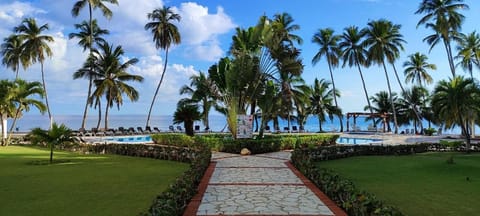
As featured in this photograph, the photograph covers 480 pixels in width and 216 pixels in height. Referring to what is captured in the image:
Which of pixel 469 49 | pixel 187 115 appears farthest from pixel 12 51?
pixel 469 49

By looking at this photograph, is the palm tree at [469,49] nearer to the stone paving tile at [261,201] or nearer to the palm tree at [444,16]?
the palm tree at [444,16]

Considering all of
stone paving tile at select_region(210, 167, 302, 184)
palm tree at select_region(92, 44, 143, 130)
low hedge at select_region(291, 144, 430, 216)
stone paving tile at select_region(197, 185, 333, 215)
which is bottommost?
stone paving tile at select_region(197, 185, 333, 215)

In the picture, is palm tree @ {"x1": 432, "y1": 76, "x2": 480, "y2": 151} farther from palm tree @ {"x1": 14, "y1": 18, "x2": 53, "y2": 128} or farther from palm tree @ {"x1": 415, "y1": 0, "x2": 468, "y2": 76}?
palm tree @ {"x1": 14, "y1": 18, "x2": 53, "y2": 128}

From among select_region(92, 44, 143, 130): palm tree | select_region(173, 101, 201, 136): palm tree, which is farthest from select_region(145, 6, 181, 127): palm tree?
select_region(173, 101, 201, 136): palm tree

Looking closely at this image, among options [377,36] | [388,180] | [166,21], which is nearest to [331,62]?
[377,36]

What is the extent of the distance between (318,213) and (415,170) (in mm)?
6843

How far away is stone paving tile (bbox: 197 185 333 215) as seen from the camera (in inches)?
243

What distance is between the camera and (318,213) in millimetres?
6078

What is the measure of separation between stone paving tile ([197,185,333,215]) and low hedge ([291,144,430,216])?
0.32 meters

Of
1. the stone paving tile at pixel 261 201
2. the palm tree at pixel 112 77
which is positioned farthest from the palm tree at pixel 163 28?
the stone paving tile at pixel 261 201

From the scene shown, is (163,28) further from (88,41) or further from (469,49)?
(469,49)

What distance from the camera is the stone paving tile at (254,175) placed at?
30.0 feet

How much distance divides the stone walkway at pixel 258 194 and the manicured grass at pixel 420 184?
57.8 inches

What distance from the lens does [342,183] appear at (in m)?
6.82
